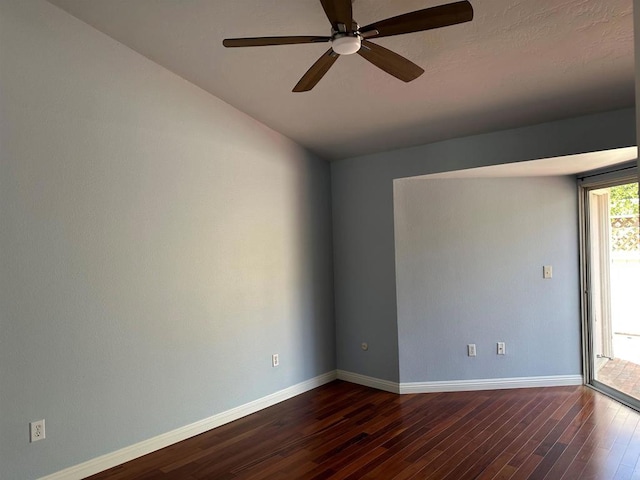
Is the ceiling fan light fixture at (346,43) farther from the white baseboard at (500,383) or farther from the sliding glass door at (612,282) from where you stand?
the white baseboard at (500,383)

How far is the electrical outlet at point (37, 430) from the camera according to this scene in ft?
8.36

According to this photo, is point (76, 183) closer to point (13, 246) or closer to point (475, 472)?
point (13, 246)

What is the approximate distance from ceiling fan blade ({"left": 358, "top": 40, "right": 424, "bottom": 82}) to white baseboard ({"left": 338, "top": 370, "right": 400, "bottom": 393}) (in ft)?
9.87

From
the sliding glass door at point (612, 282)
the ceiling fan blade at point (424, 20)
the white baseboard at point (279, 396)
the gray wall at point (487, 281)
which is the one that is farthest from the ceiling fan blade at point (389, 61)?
the white baseboard at point (279, 396)

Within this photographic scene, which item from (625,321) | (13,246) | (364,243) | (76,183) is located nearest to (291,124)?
(364,243)

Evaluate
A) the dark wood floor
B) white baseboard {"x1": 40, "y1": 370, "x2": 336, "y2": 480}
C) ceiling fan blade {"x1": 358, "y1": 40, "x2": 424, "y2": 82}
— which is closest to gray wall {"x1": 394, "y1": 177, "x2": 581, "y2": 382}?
the dark wood floor

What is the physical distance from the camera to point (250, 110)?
12.3ft

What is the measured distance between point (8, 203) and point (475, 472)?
3.29 m

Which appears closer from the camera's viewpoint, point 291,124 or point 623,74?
point 623,74

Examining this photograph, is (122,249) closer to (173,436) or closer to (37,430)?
(37,430)

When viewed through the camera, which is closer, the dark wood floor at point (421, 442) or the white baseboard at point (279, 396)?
the dark wood floor at point (421, 442)

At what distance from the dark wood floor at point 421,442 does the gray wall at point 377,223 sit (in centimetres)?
54

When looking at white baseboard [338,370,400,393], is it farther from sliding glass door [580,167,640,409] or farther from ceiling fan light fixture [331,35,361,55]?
ceiling fan light fixture [331,35,361,55]

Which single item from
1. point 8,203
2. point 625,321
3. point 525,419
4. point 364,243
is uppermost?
point 8,203
